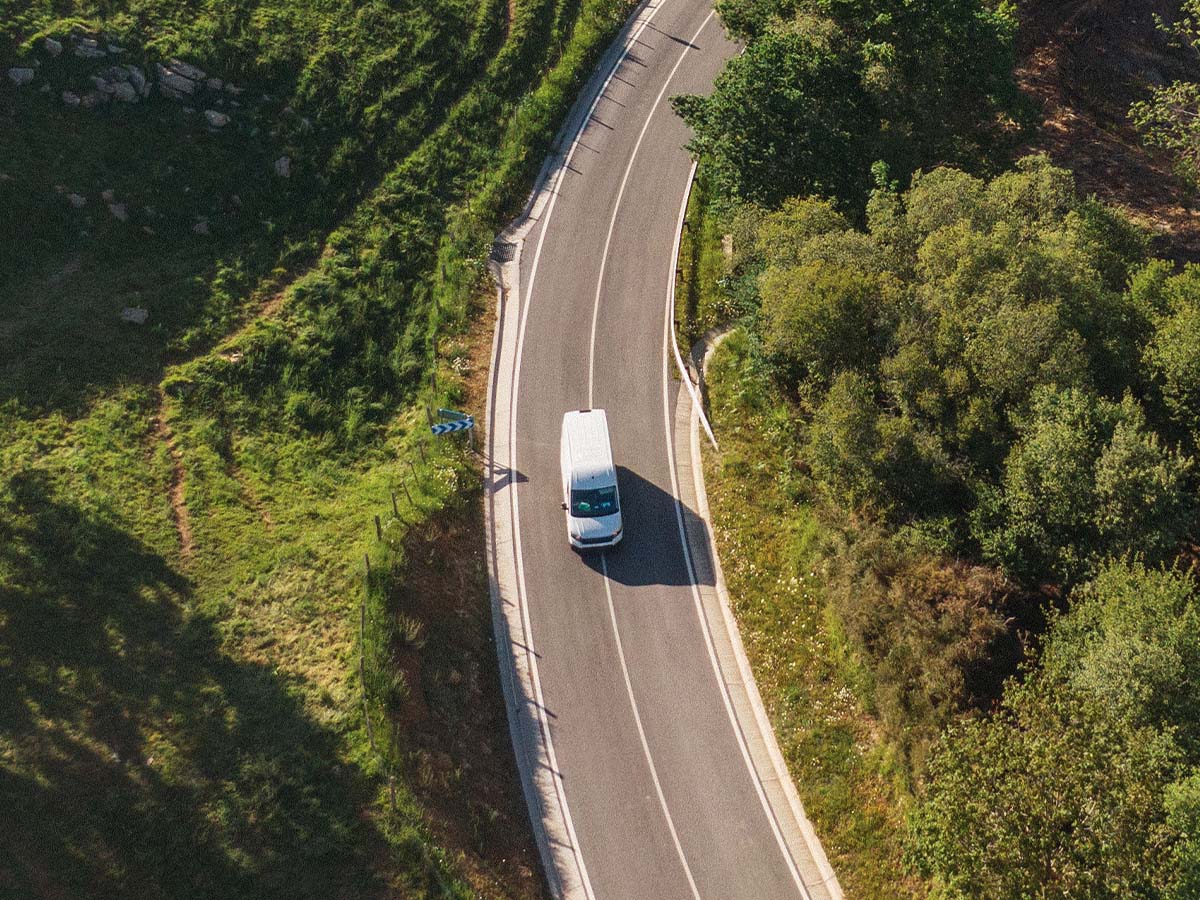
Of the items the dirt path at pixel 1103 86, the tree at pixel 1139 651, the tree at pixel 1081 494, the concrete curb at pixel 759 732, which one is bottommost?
the concrete curb at pixel 759 732

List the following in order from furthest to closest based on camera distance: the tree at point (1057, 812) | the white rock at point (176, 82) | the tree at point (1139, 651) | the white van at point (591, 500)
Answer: the white rock at point (176, 82) → the white van at point (591, 500) → the tree at point (1139, 651) → the tree at point (1057, 812)

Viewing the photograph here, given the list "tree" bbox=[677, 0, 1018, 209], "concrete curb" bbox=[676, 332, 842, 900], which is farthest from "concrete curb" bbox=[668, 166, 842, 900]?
"tree" bbox=[677, 0, 1018, 209]


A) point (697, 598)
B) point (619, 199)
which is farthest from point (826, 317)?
point (619, 199)

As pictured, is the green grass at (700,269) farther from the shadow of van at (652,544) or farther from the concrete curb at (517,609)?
the shadow of van at (652,544)

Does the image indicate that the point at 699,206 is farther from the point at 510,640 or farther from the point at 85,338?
the point at 85,338

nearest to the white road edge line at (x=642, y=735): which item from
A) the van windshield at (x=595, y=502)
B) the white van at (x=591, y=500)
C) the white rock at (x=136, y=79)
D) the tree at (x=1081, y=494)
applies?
the white van at (x=591, y=500)

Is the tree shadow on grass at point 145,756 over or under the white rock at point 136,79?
under

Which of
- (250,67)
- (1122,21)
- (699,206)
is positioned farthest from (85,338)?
(1122,21)

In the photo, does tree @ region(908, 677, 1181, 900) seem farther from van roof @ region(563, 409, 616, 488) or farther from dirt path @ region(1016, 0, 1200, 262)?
dirt path @ region(1016, 0, 1200, 262)
